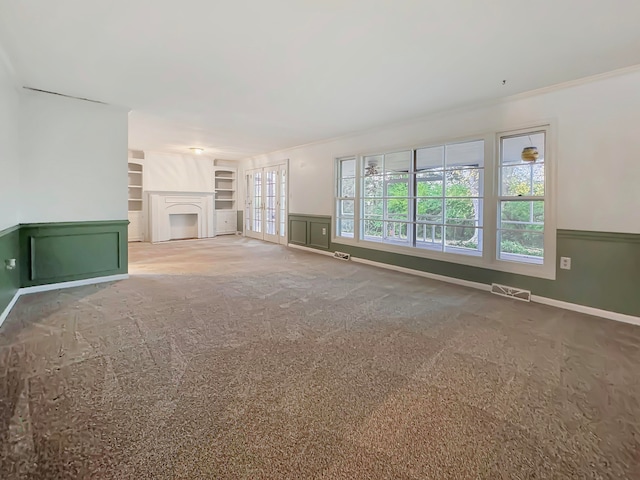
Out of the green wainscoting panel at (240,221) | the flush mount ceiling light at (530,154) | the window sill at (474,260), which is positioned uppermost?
the flush mount ceiling light at (530,154)

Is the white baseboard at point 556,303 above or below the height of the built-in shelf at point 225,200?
below

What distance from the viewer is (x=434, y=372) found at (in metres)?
2.08

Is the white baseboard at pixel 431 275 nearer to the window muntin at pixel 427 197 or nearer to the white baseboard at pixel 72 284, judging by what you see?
the window muntin at pixel 427 197

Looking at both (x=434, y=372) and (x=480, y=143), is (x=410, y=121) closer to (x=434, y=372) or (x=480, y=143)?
(x=480, y=143)

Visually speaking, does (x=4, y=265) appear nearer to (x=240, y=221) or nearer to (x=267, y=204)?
(x=267, y=204)

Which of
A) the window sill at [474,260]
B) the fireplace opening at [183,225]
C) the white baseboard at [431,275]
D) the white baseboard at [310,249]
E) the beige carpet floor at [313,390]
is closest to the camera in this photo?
the beige carpet floor at [313,390]

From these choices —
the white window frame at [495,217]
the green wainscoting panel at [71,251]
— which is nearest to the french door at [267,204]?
the white window frame at [495,217]

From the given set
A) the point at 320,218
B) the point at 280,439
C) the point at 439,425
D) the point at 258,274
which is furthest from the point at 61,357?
the point at 320,218

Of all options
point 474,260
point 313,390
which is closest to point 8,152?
point 313,390

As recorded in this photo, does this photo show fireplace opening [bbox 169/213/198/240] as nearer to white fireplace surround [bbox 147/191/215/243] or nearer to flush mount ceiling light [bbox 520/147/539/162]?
white fireplace surround [bbox 147/191/215/243]

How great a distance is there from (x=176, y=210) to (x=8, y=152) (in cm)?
575

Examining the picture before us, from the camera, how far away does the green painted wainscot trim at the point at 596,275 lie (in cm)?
308

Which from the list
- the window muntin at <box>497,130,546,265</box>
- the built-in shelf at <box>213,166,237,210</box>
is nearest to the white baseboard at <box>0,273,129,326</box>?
the window muntin at <box>497,130,546,265</box>

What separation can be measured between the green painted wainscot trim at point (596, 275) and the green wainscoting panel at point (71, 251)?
502cm
